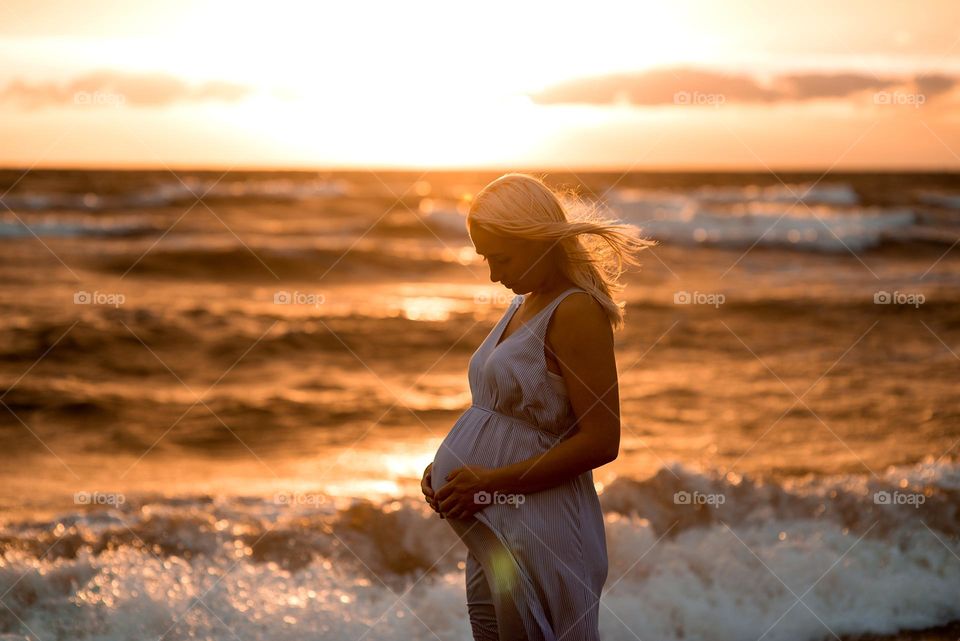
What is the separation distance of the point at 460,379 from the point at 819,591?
246 inches

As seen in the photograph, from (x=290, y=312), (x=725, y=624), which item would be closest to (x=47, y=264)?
(x=290, y=312)

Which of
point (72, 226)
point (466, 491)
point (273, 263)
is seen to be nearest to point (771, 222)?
point (273, 263)

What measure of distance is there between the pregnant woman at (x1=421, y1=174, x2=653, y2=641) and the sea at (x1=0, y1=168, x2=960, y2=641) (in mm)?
318

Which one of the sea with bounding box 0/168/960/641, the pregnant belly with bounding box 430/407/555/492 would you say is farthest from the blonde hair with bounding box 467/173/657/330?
the pregnant belly with bounding box 430/407/555/492

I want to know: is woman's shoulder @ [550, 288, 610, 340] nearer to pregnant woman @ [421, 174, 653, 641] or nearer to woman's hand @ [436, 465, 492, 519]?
pregnant woman @ [421, 174, 653, 641]

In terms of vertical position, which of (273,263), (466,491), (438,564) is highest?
(273,263)

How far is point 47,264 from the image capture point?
19688 mm

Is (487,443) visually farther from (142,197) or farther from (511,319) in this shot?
(142,197)

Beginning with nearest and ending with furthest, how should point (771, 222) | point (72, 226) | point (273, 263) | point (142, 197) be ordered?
point (273, 263), point (72, 226), point (771, 222), point (142, 197)

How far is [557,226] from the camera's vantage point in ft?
8.06

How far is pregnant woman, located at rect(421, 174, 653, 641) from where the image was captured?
246 centimetres

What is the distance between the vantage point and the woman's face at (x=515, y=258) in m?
2.51

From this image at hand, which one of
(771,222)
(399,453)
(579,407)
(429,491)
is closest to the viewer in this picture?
(579,407)

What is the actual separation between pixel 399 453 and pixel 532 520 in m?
5.42
